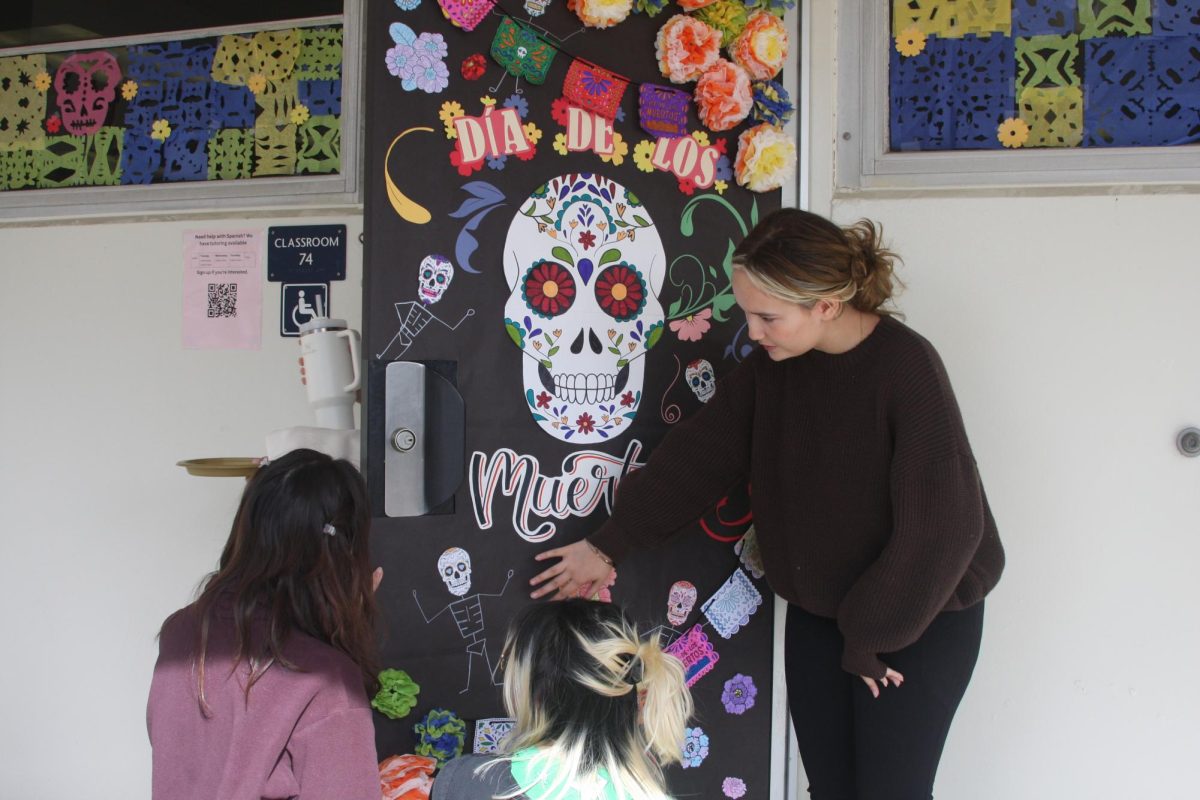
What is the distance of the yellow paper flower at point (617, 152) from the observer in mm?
2242

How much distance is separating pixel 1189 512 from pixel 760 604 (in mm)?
994

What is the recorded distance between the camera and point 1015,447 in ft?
7.75

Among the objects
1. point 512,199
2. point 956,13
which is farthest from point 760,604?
point 956,13

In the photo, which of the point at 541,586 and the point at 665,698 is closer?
the point at 665,698

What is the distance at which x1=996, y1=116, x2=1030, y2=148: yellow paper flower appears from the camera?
92.4 inches

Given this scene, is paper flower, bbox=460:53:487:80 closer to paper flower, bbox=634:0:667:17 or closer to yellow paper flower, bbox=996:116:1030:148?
paper flower, bbox=634:0:667:17

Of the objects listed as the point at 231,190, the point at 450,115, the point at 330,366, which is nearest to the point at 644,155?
the point at 450,115

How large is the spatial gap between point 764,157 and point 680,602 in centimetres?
101

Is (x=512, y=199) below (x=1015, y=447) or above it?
above

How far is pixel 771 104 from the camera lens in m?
2.26

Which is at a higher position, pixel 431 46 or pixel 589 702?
pixel 431 46

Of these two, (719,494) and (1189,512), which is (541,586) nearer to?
(719,494)

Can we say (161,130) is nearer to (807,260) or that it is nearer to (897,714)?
(807,260)

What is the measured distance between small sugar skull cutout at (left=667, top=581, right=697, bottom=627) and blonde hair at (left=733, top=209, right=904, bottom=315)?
0.78 metres
